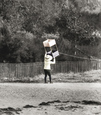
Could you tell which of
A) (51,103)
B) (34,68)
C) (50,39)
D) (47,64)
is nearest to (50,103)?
(51,103)

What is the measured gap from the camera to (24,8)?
29562 mm

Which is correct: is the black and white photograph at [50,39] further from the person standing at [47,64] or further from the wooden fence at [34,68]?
the person standing at [47,64]

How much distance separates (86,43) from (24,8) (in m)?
5.24

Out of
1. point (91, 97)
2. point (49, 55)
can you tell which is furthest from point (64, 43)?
point (91, 97)

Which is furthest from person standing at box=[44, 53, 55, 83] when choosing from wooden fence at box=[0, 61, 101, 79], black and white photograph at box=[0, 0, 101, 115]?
wooden fence at box=[0, 61, 101, 79]

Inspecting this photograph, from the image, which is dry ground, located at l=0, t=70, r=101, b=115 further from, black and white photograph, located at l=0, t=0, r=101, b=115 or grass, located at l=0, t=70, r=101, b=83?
black and white photograph, located at l=0, t=0, r=101, b=115

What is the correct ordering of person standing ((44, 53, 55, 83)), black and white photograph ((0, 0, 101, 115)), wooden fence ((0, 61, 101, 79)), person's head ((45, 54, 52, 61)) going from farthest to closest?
wooden fence ((0, 61, 101, 79)), black and white photograph ((0, 0, 101, 115)), person's head ((45, 54, 52, 61)), person standing ((44, 53, 55, 83))

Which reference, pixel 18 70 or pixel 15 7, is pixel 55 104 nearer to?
pixel 18 70

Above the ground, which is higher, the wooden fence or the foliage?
the foliage

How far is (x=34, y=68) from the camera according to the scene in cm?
2650

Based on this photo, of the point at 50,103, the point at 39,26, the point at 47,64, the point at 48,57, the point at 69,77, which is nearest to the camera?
the point at 50,103

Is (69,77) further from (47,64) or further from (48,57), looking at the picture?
(47,64)

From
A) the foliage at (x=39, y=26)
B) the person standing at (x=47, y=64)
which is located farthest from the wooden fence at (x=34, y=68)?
the person standing at (x=47, y=64)

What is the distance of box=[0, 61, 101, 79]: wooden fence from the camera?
26484 mm
